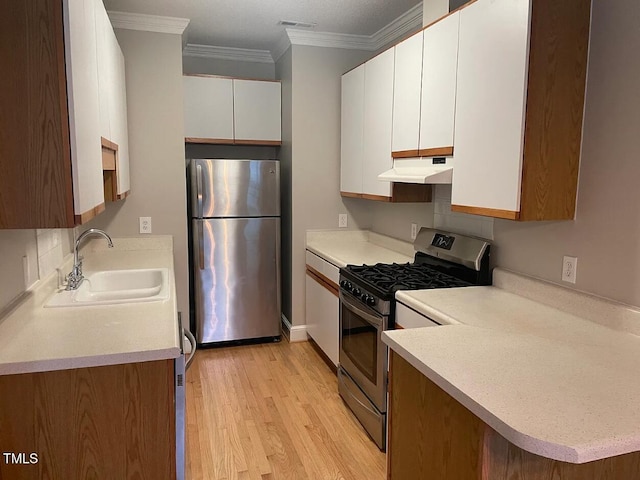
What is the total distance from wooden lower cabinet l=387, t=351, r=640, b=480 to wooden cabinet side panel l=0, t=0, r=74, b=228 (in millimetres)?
1316

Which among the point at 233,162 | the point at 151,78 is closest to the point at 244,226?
the point at 233,162

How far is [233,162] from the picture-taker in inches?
153

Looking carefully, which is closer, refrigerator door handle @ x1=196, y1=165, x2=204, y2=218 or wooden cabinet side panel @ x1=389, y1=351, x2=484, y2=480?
wooden cabinet side panel @ x1=389, y1=351, x2=484, y2=480

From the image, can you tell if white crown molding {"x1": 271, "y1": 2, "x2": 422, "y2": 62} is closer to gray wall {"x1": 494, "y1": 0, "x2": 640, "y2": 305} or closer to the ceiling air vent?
the ceiling air vent

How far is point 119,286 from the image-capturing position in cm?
284

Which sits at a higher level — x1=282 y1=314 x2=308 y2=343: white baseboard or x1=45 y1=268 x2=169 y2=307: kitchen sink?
x1=45 y1=268 x2=169 y2=307: kitchen sink

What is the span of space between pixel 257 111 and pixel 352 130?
0.95m

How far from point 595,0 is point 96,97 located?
6.85ft

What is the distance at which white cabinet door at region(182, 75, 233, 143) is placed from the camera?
399cm

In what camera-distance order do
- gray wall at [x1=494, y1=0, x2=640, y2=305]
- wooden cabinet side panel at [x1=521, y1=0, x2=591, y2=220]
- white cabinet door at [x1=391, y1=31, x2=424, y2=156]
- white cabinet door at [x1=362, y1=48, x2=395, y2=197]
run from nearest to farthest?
gray wall at [x1=494, y1=0, x2=640, y2=305] → wooden cabinet side panel at [x1=521, y1=0, x2=591, y2=220] → white cabinet door at [x1=391, y1=31, x2=424, y2=156] → white cabinet door at [x1=362, y1=48, x2=395, y2=197]

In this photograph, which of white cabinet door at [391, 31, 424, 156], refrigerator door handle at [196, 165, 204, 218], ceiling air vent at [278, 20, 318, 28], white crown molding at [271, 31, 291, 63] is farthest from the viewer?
white crown molding at [271, 31, 291, 63]

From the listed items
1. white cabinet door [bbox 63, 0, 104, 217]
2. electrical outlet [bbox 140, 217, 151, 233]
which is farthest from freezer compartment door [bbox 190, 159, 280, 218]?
white cabinet door [bbox 63, 0, 104, 217]

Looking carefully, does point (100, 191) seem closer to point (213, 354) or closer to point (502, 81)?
point (502, 81)

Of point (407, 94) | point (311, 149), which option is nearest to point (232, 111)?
point (311, 149)
